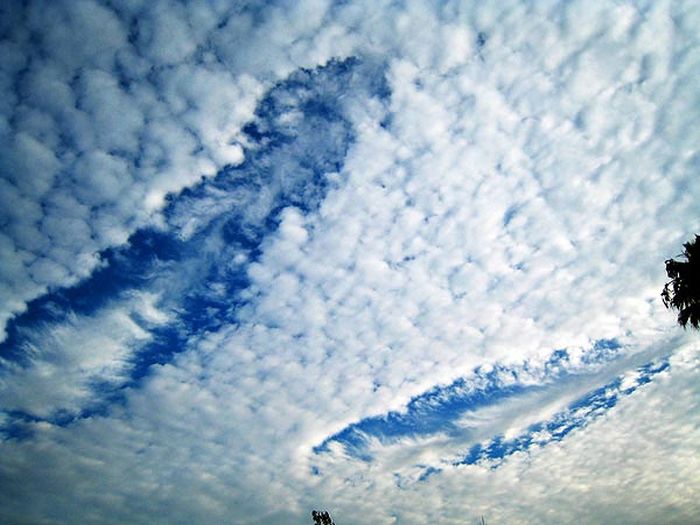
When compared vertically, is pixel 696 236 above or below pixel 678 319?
above

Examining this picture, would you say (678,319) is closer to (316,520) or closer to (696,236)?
(696,236)

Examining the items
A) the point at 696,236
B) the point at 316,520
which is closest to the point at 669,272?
the point at 696,236

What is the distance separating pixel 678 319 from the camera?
17.0m

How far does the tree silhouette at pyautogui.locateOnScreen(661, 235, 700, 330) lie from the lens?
1622cm

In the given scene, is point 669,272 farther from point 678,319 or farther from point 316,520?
point 316,520

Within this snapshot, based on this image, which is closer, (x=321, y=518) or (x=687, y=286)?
(x=687, y=286)

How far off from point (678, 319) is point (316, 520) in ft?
142

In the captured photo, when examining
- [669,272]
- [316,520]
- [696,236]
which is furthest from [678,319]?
[316,520]

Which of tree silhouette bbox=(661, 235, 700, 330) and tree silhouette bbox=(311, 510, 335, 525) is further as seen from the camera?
tree silhouette bbox=(311, 510, 335, 525)

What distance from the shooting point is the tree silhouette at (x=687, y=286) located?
1622 cm

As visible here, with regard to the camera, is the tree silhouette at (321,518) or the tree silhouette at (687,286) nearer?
the tree silhouette at (687,286)

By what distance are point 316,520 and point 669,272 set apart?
44.2m

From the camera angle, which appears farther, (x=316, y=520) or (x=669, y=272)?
(x=316, y=520)

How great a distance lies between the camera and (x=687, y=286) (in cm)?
1652
